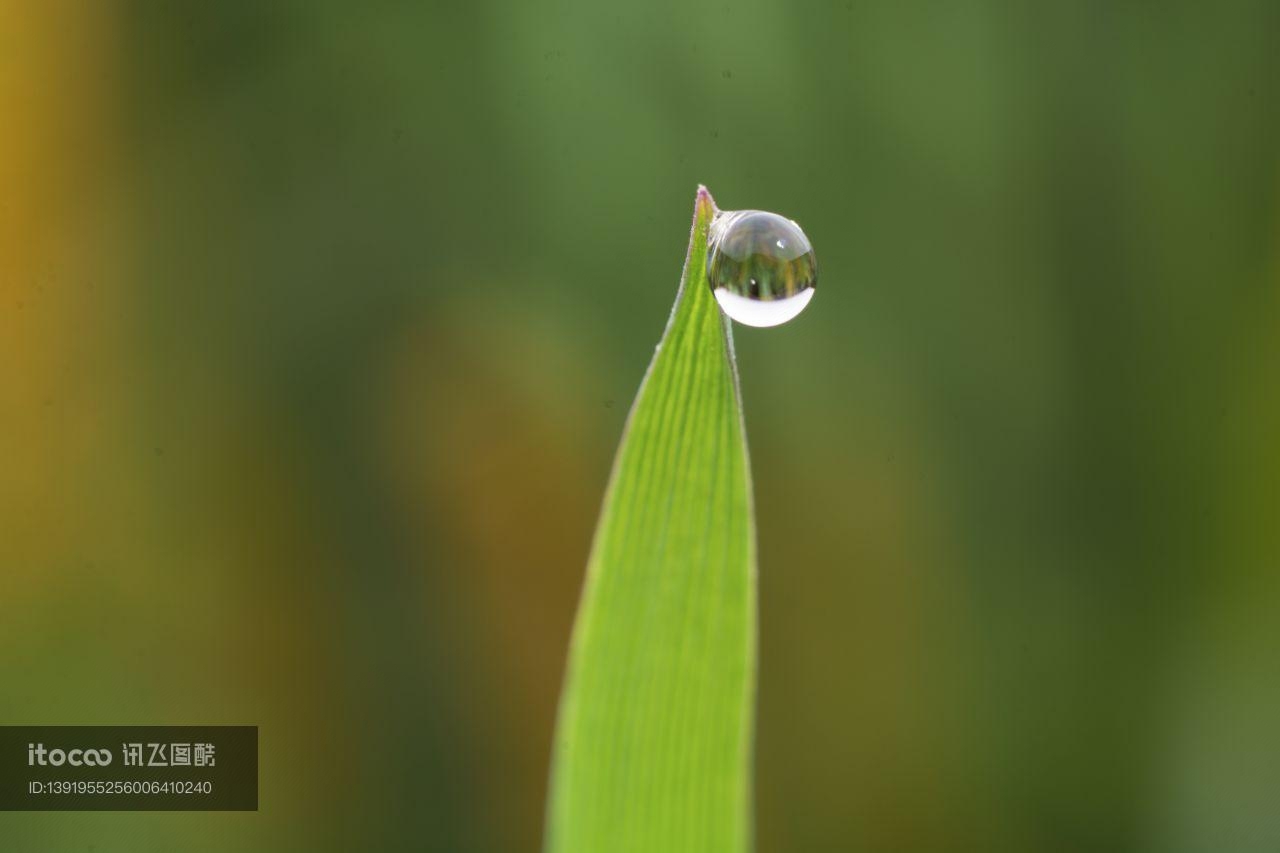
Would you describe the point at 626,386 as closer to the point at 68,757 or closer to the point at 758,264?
the point at 68,757

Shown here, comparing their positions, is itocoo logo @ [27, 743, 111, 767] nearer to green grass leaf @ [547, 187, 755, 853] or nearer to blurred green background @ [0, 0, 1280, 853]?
blurred green background @ [0, 0, 1280, 853]

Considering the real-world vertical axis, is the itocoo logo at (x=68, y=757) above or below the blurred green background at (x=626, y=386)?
below

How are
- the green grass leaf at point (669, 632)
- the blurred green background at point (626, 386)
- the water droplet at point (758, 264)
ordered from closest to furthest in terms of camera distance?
the green grass leaf at point (669, 632), the water droplet at point (758, 264), the blurred green background at point (626, 386)

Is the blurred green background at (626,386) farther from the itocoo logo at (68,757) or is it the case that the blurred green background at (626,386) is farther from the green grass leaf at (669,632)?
the green grass leaf at (669,632)

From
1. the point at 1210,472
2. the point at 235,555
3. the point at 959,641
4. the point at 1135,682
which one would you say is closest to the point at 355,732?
the point at 235,555
